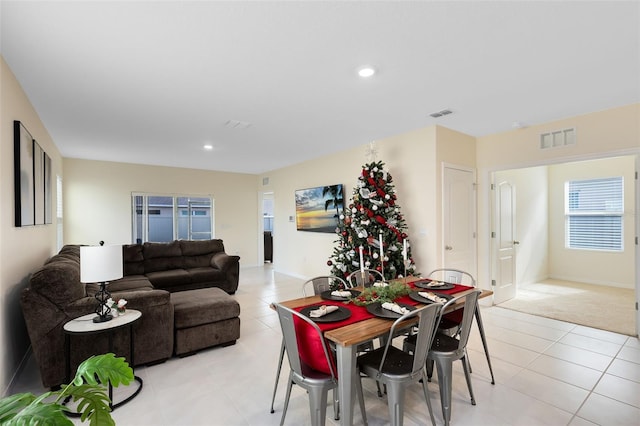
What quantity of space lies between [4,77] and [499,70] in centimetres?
408

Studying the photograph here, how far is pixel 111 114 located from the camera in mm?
3646

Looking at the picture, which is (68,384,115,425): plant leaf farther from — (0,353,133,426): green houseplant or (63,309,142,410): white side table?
(63,309,142,410): white side table

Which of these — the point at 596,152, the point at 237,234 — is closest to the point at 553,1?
the point at 596,152

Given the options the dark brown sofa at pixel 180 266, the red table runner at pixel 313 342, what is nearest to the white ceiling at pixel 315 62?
the red table runner at pixel 313 342

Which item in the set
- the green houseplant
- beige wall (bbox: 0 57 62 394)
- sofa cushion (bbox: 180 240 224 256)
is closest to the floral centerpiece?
the green houseplant

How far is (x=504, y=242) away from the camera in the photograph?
16.1ft

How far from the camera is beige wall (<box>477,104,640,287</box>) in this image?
348 centimetres

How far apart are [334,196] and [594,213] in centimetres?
523

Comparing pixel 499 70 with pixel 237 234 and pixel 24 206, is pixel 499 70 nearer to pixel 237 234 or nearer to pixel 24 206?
pixel 24 206

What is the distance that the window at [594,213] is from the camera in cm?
583

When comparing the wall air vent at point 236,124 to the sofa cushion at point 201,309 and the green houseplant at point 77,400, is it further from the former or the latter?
the green houseplant at point 77,400

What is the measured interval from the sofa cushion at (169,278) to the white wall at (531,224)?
5908 mm

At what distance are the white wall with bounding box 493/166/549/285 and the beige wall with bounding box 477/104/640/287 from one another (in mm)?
947

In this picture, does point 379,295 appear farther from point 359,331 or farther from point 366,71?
point 366,71
